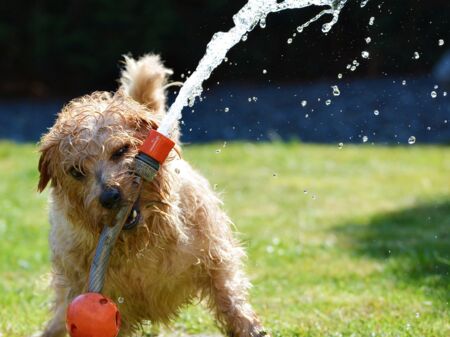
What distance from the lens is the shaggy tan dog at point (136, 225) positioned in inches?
162

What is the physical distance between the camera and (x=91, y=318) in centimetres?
376

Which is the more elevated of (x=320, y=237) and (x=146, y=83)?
(x=146, y=83)

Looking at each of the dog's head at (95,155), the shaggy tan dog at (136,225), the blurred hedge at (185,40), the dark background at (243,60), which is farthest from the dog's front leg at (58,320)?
the blurred hedge at (185,40)

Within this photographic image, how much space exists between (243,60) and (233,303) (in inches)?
463

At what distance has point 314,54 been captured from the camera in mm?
15070

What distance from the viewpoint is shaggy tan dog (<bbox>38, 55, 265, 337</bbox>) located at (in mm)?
4105

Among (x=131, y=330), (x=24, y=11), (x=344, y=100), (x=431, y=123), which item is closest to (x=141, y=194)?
(x=131, y=330)

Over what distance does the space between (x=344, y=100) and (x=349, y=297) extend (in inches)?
373

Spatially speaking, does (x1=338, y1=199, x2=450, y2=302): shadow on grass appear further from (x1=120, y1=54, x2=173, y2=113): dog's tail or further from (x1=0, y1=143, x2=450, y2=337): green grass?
(x1=120, y1=54, x2=173, y2=113): dog's tail

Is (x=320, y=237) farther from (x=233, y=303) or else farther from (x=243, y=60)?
(x=243, y=60)

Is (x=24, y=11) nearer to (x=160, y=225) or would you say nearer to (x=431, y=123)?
(x=431, y=123)

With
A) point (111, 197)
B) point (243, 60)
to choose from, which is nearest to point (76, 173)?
point (111, 197)

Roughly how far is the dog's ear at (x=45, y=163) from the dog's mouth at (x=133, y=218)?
57 cm

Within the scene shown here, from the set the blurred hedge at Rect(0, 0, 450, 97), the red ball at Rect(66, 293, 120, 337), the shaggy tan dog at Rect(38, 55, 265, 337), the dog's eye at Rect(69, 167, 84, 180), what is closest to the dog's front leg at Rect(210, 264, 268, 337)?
the shaggy tan dog at Rect(38, 55, 265, 337)
